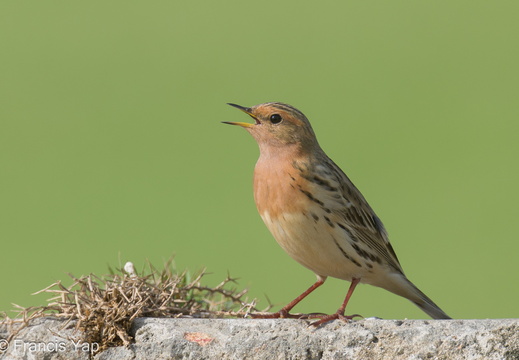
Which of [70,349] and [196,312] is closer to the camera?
[70,349]

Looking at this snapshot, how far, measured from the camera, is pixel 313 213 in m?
6.20

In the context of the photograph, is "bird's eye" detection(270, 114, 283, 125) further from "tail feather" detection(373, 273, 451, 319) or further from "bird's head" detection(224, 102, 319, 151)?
"tail feather" detection(373, 273, 451, 319)

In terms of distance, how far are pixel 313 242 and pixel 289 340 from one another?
159 cm

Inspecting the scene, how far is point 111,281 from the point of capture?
17.9 ft

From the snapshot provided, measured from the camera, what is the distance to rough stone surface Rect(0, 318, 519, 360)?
4.38m

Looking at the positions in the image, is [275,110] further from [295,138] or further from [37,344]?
[37,344]

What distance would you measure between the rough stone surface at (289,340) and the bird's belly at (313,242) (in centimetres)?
134

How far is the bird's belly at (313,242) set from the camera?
20.1 feet

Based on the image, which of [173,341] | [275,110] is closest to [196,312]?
[173,341]

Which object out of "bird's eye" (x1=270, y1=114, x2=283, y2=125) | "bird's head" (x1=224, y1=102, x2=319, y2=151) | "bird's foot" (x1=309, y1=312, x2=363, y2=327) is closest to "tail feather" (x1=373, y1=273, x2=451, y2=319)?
"bird's head" (x1=224, y1=102, x2=319, y2=151)

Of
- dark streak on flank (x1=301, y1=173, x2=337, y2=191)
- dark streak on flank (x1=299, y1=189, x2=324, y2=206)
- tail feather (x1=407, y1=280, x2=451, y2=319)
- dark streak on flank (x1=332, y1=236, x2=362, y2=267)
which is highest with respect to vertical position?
dark streak on flank (x1=301, y1=173, x2=337, y2=191)

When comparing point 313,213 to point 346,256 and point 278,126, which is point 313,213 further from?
point 278,126

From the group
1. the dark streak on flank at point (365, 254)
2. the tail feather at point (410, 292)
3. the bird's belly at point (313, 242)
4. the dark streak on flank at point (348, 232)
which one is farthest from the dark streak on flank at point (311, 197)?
the tail feather at point (410, 292)

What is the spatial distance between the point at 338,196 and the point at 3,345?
3.01 metres
